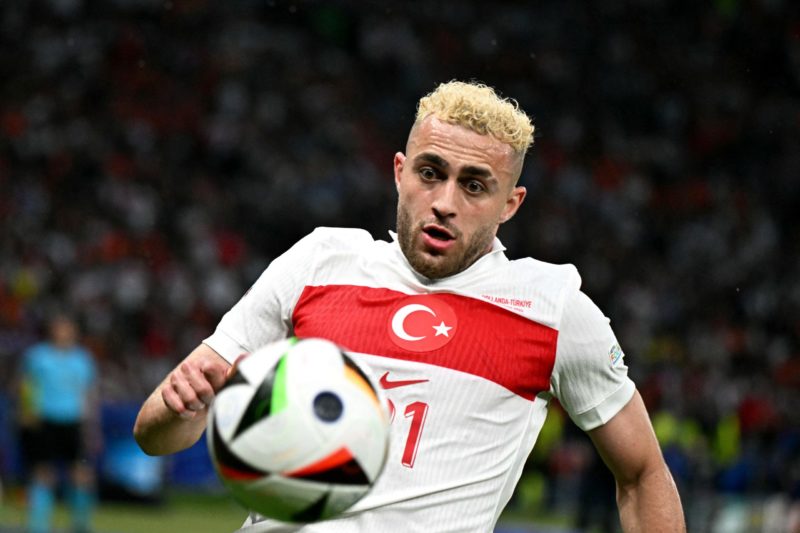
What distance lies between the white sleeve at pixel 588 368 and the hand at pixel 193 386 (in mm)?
948

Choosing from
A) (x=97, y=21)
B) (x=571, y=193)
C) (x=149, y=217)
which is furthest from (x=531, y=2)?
(x=149, y=217)

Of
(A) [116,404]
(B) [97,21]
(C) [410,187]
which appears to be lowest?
(A) [116,404]

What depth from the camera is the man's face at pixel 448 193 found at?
386 cm

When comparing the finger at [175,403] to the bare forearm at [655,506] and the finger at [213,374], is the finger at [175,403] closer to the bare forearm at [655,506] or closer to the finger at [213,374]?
the finger at [213,374]

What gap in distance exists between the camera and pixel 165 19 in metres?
21.4

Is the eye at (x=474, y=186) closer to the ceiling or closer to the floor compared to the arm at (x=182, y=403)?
closer to the ceiling

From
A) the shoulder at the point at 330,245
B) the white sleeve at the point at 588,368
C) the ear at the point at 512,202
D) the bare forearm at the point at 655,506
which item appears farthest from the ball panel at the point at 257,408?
the bare forearm at the point at 655,506

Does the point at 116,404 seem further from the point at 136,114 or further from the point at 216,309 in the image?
the point at 136,114

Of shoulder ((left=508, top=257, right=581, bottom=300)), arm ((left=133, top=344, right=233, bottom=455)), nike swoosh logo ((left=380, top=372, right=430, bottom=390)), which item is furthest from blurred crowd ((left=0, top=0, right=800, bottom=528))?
arm ((left=133, top=344, right=233, bottom=455))

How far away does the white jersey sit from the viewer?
12.0ft

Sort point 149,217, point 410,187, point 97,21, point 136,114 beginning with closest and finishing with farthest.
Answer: point 410,187
point 149,217
point 136,114
point 97,21

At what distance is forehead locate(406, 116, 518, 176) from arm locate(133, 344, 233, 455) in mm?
837

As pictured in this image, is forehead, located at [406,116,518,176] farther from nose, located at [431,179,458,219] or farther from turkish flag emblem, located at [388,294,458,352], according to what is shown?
turkish flag emblem, located at [388,294,458,352]

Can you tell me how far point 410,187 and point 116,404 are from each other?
11.1m
